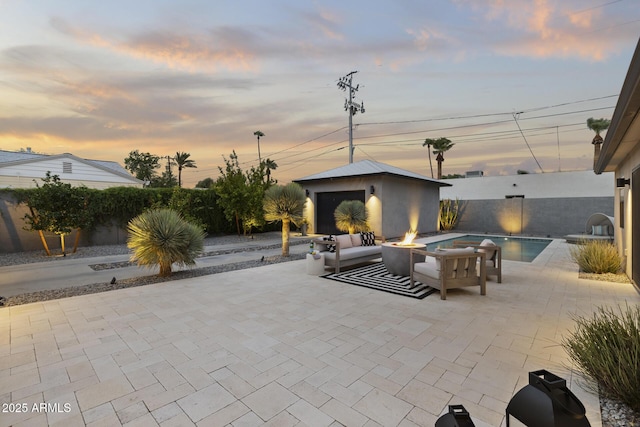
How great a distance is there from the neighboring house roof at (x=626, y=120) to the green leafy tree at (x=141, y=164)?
38.6 meters

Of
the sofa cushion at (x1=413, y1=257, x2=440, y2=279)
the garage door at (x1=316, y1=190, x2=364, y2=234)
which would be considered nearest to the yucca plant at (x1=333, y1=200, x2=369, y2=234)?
the garage door at (x1=316, y1=190, x2=364, y2=234)

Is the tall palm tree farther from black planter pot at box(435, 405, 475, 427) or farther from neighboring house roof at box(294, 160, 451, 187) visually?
black planter pot at box(435, 405, 475, 427)

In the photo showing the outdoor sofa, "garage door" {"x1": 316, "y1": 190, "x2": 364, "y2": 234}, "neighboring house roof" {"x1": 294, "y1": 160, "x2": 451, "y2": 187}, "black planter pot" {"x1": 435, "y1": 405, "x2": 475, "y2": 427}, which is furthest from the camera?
"garage door" {"x1": 316, "y1": 190, "x2": 364, "y2": 234}

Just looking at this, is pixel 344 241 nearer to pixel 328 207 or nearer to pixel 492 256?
pixel 492 256

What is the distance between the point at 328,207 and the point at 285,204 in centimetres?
612

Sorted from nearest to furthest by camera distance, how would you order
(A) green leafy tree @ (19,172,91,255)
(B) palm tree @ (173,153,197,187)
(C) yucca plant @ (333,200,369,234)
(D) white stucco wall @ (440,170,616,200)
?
(A) green leafy tree @ (19,172,91,255) → (C) yucca plant @ (333,200,369,234) → (D) white stucco wall @ (440,170,616,200) → (B) palm tree @ (173,153,197,187)

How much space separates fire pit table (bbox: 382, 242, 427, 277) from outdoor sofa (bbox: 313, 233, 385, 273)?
87 centimetres

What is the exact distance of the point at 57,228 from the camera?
9258mm

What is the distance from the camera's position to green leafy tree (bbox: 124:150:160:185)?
34.1 metres

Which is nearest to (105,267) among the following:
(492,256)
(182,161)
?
(492,256)

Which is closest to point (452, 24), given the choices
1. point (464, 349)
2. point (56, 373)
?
point (464, 349)

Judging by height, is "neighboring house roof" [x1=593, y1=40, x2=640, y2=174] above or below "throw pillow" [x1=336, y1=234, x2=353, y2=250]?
above

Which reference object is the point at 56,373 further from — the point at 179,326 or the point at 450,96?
the point at 450,96

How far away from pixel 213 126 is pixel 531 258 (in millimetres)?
13740
